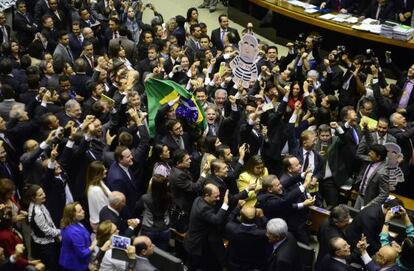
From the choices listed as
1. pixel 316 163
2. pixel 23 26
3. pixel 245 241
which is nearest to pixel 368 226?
pixel 245 241

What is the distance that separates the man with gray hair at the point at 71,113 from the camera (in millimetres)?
8078

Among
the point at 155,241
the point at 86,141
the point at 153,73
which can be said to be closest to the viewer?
the point at 155,241

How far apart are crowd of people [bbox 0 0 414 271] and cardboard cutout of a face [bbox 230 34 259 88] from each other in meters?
0.27

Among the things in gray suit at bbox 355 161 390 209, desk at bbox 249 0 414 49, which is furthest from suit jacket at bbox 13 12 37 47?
gray suit at bbox 355 161 390 209

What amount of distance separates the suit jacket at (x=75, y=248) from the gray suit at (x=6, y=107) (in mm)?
2788

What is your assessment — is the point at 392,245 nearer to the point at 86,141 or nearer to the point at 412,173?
the point at 412,173

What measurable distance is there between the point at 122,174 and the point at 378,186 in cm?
270

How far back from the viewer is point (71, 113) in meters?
8.10

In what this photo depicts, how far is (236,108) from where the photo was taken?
8391mm

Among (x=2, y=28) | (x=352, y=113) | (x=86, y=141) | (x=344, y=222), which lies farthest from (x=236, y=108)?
(x=2, y=28)

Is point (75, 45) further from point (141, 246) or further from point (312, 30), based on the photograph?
point (141, 246)

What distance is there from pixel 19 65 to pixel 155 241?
4.49 meters

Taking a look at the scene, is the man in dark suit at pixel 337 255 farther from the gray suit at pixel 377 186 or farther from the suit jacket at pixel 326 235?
the gray suit at pixel 377 186

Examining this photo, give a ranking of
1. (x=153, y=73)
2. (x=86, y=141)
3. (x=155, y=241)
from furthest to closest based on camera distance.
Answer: (x=153, y=73)
(x=86, y=141)
(x=155, y=241)
